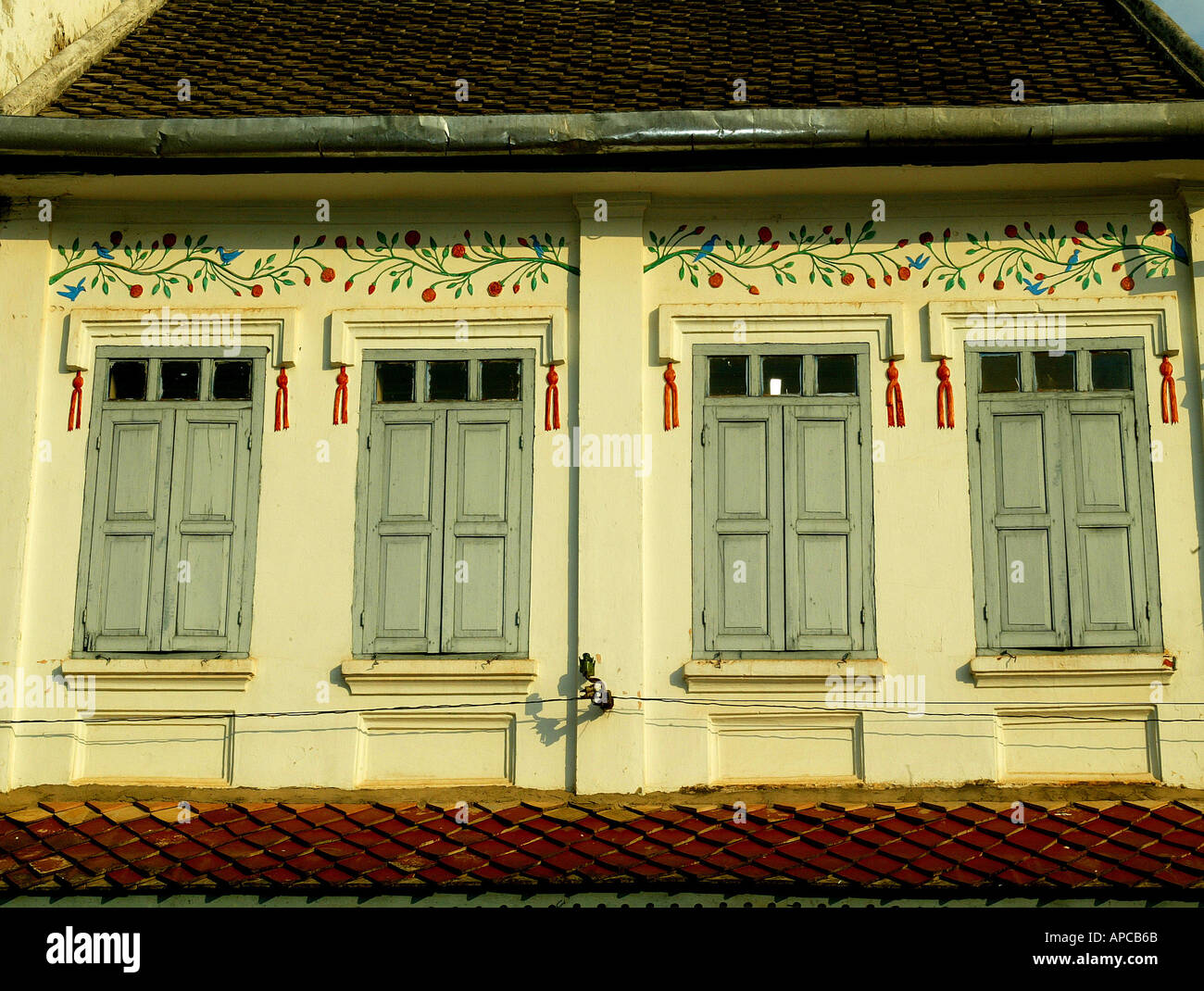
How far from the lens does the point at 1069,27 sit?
29.9 ft

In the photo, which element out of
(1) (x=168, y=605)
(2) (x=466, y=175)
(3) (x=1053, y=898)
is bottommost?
(3) (x=1053, y=898)

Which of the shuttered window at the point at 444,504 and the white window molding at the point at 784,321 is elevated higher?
the white window molding at the point at 784,321

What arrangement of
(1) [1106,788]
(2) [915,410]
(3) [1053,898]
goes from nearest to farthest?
(3) [1053,898], (1) [1106,788], (2) [915,410]

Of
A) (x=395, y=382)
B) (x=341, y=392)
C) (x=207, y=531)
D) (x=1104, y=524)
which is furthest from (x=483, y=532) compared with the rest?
(x=1104, y=524)

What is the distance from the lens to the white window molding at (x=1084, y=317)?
25.5 feet

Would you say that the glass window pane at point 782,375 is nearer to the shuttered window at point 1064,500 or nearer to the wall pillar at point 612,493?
the wall pillar at point 612,493

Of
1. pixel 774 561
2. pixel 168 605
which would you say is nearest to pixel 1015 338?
pixel 774 561

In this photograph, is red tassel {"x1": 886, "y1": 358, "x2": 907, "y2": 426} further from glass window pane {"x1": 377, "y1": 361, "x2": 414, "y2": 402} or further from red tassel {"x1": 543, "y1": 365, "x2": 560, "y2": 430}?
glass window pane {"x1": 377, "y1": 361, "x2": 414, "y2": 402}

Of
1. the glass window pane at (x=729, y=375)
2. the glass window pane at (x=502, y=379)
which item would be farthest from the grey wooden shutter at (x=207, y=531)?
the glass window pane at (x=729, y=375)

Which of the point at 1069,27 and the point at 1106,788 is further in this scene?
the point at 1069,27

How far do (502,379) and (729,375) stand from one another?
142 cm

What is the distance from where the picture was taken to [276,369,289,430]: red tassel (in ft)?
25.9

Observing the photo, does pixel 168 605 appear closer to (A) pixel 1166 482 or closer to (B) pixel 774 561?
(B) pixel 774 561

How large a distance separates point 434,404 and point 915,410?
2.97m
